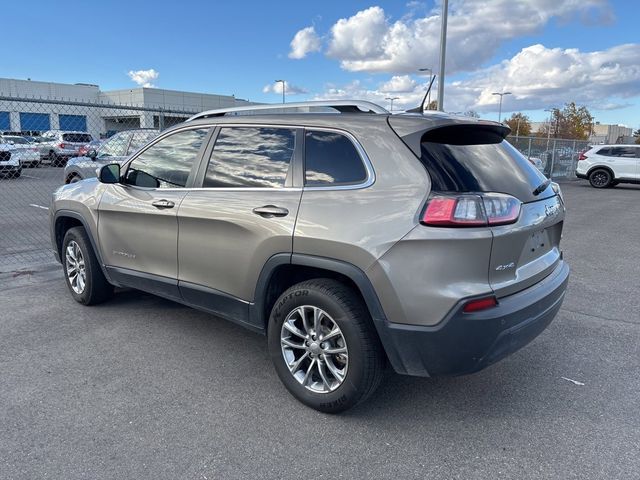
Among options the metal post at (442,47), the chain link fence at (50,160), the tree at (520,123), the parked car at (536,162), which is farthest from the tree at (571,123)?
the parked car at (536,162)

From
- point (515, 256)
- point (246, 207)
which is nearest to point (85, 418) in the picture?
point (246, 207)

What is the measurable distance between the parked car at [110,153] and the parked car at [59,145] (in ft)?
23.0

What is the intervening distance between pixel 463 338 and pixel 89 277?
Answer: 11.9 feet

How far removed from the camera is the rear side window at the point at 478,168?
267 centimetres

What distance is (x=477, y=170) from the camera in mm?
2795

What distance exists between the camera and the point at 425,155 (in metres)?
2.73

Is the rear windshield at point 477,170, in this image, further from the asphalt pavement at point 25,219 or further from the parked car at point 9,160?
the parked car at point 9,160

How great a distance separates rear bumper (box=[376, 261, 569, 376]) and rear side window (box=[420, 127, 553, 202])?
613 mm

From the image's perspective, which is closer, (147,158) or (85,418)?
(85,418)

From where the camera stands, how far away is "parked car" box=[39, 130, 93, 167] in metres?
18.2

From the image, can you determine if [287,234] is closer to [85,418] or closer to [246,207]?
[246,207]

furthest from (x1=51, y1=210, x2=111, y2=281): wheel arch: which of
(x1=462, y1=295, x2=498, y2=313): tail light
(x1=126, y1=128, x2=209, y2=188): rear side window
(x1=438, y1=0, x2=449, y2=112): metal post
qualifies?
(x1=438, y1=0, x2=449, y2=112): metal post

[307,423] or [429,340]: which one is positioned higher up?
[429,340]

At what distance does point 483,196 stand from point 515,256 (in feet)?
1.32
